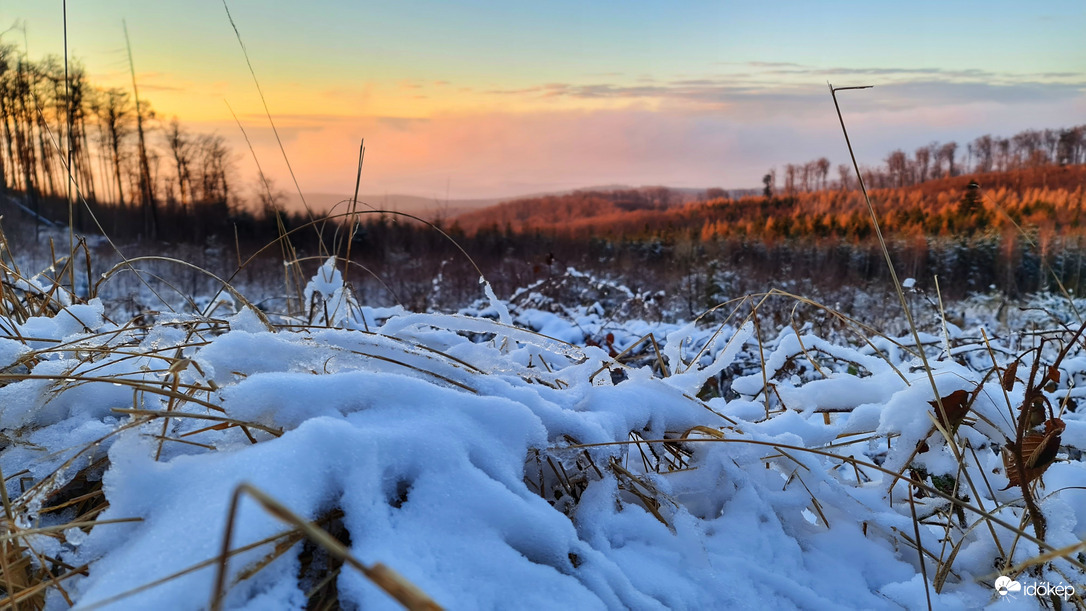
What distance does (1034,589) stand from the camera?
0.92 m

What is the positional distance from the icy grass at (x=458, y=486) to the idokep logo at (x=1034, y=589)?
1 centimetres

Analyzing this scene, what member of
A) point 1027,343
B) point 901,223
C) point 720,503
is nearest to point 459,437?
point 720,503

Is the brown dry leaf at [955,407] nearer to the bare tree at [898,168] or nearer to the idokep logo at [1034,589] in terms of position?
the idokep logo at [1034,589]

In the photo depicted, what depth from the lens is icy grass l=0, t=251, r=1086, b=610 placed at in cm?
65

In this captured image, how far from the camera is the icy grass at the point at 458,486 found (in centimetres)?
65

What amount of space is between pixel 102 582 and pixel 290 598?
18cm

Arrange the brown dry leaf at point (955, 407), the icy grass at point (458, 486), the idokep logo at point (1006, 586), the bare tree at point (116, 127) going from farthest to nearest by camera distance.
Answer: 1. the bare tree at point (116, 127)
2. the brown dry leaf at point (955, 407)
3. the idokep logo at point (1006, 586)
4. the icy grass at point (458, 486)

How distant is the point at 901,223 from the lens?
17297 mm

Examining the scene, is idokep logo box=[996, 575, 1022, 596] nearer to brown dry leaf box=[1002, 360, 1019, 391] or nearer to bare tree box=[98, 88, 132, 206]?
brown dry leaf box=[1002, 360, 1019, 391]

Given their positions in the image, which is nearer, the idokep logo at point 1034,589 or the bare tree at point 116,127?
the idokep logo at point 1034,589

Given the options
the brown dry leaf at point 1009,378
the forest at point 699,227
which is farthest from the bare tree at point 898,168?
the brown dry leaf at point 1009,378

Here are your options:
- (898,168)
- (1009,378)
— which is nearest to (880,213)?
(898,168)

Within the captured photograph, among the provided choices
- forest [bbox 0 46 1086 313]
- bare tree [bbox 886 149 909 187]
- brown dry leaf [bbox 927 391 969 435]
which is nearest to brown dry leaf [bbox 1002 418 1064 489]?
brown dry leaf [bbox 927 391 969 435]

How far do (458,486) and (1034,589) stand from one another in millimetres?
922
